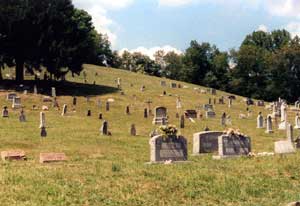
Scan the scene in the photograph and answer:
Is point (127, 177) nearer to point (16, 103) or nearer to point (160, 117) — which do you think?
point (160, 117)

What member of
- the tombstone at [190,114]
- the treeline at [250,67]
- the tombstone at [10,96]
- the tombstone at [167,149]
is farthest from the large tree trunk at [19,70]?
the treeline at [250,67]

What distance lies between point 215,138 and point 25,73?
4842 cm

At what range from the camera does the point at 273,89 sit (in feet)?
319

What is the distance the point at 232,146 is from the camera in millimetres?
22172

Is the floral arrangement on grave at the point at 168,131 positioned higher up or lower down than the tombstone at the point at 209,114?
lower down

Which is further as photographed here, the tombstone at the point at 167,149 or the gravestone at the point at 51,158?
the tombstone at the point at 167,149

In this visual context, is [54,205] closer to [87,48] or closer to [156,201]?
[156,201]

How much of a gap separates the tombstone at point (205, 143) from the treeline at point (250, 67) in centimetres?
7349

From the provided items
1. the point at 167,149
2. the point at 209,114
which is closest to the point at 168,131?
the point at 167,149

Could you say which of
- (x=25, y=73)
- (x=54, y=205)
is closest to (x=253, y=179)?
(x=54, y=205)

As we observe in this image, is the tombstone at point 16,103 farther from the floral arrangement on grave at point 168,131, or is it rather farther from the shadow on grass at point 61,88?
the floral arrangement on grave at point 168,131

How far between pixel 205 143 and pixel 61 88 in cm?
3617

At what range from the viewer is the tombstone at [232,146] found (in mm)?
21859

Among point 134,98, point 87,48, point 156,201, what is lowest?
point 156,201
